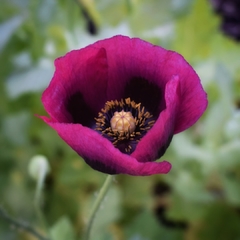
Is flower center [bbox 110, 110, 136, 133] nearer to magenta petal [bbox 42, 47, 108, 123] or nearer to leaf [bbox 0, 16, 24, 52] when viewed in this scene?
magenta petal [bbox 42, 47, 108, 123]

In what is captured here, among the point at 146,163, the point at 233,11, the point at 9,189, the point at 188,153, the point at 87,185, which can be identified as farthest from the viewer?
the point at 233,11

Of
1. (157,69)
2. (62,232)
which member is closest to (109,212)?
(62,232)

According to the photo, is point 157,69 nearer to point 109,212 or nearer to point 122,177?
point 109,212

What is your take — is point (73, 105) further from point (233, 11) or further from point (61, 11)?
point (233, 11)

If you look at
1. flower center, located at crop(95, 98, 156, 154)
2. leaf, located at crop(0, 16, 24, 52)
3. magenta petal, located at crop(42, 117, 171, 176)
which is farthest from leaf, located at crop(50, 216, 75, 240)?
leaf, located at crop(0, 16, 24, 52)

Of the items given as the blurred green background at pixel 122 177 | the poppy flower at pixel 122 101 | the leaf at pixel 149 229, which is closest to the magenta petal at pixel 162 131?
the poppy flower at pixel 122 101

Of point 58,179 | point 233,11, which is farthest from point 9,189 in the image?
point 233,11
